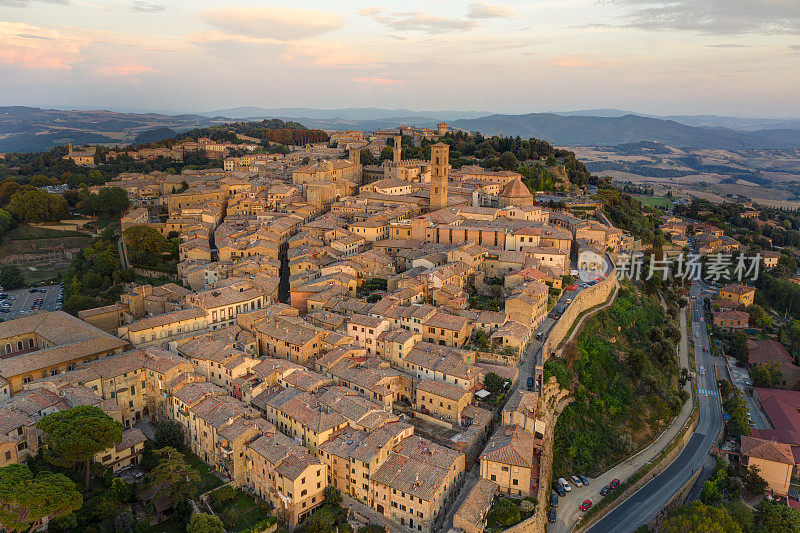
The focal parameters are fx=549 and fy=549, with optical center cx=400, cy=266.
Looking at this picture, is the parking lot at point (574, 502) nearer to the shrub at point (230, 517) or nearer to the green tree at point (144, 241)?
the shrub at point (230, 517)

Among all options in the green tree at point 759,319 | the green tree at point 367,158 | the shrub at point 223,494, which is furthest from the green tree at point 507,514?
the green tree at point 367,158

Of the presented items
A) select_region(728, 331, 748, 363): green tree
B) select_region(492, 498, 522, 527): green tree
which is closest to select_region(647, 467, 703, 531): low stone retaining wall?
select_region(492, 498, 522, 527): green tree

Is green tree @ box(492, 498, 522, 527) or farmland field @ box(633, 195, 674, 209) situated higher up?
green tree @ box(492, 498, 522, 527)

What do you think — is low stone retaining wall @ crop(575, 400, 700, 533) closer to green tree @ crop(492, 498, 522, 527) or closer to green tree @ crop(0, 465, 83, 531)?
green tree @ crop(492, 498, 522, 527)

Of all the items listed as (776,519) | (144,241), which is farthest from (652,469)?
(144,241)

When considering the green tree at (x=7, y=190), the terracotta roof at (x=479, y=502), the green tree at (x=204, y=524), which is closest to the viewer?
the green tree at (x=204, y=524)
